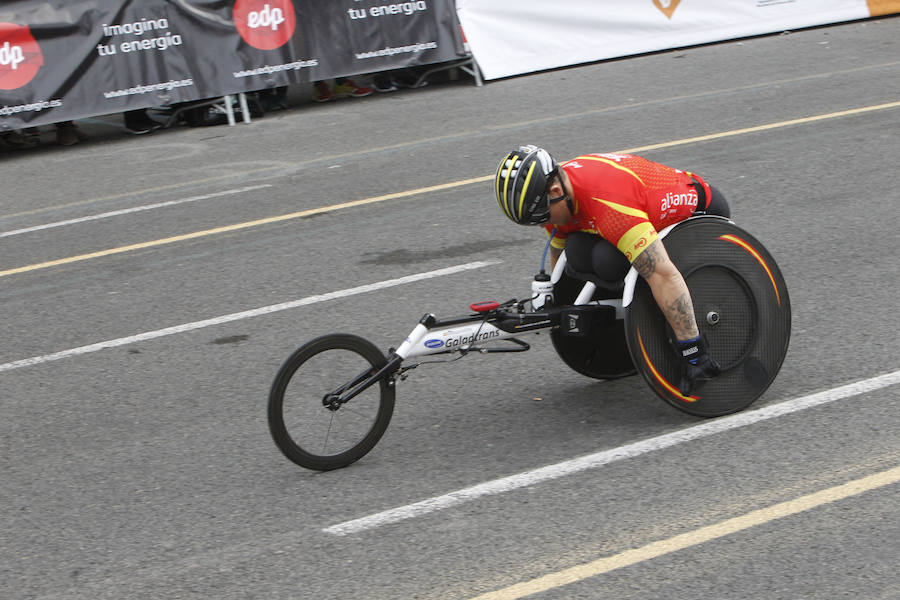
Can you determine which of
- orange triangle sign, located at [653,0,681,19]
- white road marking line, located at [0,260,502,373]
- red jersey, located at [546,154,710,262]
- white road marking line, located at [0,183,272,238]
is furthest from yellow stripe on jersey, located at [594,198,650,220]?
orange triangle sign, located at [653,0,681,19]

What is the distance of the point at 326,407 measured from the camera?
4914 millimetres

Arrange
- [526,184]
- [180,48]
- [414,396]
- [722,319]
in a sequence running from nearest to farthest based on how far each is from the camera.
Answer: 1. [526,184]
2. [722,319]
3. [414,396]
4. [180,48]

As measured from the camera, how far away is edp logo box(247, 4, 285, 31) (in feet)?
44.4

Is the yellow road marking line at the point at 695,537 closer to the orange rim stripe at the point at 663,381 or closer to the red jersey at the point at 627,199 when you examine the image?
the orange rim stripe at the point at 663,381

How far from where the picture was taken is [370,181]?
10406mm

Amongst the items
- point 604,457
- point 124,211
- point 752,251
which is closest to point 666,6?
point 124,211

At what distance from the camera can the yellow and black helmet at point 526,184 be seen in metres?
4.90

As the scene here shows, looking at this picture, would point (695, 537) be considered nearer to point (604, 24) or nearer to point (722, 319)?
point (722, 319)

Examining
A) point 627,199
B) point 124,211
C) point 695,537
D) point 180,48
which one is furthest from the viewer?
point 180,48

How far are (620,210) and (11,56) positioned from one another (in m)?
9.68

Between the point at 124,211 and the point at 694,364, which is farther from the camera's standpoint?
the point at 124,211

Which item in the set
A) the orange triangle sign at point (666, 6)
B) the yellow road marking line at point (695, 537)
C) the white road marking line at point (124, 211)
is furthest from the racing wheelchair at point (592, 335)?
the orange triangle sign at point (666, 6)

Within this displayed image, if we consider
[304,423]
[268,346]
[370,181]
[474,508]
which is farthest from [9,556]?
[370,181]

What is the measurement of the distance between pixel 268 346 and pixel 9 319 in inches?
81.8
